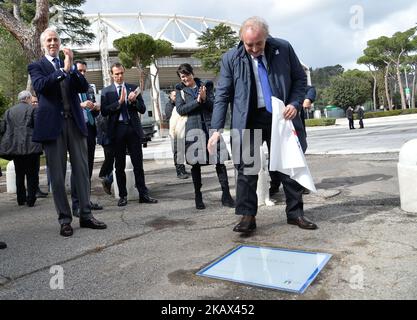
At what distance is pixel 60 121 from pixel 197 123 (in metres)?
1.60

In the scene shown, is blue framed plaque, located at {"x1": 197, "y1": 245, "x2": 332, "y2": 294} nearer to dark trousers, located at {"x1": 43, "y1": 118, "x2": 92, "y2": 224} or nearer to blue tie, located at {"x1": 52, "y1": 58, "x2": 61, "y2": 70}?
dark trousers, located at {"x1": 43, "y1": 118, "x2": 92, "y2": 224}

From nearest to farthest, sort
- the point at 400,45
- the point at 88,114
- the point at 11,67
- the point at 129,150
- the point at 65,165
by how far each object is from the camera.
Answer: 1. the point at 65,165
2. the point at 129,150
3. the point at 88,114
4. the point at 11,67
5. the point at 400,45

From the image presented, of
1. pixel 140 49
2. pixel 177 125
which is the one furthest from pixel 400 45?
pixel 177 125

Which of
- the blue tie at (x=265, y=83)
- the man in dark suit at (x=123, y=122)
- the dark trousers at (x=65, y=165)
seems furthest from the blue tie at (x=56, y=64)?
the blue tie at (x=265, y=83)

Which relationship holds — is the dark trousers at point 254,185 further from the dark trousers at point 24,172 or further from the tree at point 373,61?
the tree at point 373,61

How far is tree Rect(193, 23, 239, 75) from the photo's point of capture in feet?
154

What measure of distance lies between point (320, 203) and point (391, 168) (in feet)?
9.33

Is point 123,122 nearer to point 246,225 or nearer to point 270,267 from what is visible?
point 246,225

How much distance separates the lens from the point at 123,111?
16.5 feet

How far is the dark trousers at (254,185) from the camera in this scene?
3.46 meters

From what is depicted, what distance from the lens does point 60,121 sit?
3754 mm

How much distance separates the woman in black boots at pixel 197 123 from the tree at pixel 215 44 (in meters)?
43.0

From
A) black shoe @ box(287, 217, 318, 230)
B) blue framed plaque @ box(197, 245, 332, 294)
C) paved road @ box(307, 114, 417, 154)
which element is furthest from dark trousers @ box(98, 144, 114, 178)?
paved road @ box(307, 114, 417, 154)
